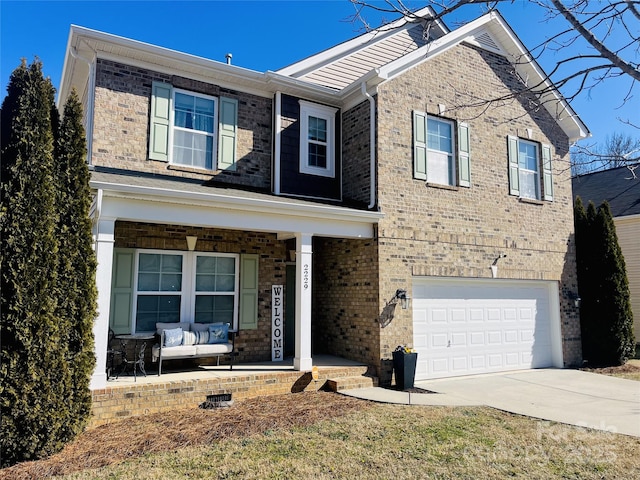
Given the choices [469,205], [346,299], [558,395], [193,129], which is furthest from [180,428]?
[469,205]

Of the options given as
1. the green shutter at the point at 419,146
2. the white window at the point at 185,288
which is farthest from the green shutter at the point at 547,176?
the white window at the point at 185,288

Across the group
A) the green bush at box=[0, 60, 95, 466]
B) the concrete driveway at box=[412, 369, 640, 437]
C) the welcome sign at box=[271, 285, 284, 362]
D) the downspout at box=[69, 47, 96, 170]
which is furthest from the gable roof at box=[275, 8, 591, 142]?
the green bush at box=[0, 60, 95, 466]

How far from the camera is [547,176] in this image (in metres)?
12.1

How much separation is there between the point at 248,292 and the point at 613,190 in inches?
623

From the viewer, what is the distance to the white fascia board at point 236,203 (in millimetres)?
6828

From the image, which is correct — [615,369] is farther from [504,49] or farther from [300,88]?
[300,88]

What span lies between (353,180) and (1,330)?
711 cm

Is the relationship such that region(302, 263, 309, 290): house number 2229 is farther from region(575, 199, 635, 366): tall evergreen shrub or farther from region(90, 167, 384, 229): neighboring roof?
region(575, 199, 635, 366): tall evergreen shrub

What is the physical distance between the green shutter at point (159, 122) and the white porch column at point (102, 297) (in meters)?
2.53

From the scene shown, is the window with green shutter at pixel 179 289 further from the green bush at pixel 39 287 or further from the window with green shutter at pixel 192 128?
the green bush at pixel 39 287

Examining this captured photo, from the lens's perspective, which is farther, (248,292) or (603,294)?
(603,294)

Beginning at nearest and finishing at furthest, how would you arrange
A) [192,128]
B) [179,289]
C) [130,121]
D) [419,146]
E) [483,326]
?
[130,121]
[179,289]
[192,128]
[419,146]
[483,326]

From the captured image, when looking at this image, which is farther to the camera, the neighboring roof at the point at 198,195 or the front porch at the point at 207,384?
the neighboring roof at the point at 198,195

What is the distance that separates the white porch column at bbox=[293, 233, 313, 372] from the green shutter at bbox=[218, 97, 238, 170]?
7.96ft
